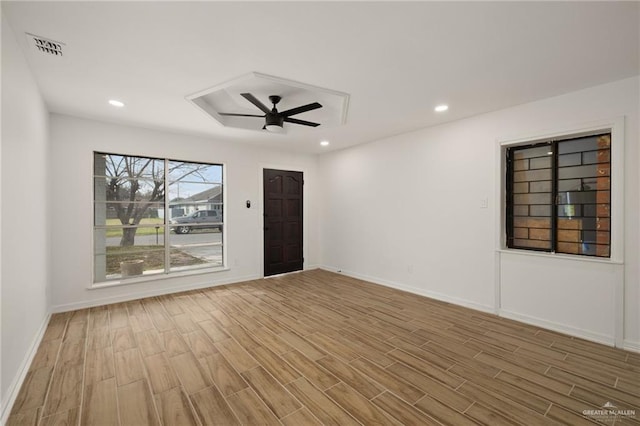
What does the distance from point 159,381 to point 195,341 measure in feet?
2.13

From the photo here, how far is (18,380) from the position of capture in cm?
210

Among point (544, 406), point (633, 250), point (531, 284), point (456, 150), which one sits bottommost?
point (544, 406)

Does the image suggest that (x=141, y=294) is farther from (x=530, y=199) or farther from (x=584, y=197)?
(x=584, y=197)

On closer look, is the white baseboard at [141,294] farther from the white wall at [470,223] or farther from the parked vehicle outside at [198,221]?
the white wall at [470,223]

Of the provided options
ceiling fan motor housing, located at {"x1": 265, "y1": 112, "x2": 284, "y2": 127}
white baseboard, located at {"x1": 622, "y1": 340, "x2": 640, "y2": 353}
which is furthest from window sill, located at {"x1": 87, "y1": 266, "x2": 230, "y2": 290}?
white baseboard, located at {"x1": 622, "y1": 340, "x2": 640, "y2": 353}

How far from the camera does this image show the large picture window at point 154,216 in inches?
162

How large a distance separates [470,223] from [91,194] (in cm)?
536

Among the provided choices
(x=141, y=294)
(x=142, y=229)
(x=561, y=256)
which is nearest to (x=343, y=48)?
(x=561, y=256)

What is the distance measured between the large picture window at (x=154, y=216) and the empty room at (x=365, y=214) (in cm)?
4

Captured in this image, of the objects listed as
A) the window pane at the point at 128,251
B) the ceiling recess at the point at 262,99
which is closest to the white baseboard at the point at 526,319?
the ceiling recess at the point at 262,99

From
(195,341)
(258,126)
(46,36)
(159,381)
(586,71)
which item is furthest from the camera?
(258,126)

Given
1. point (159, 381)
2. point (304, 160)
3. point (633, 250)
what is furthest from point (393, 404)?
point (304, 160)

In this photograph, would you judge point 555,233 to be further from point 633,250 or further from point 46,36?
point 46,36

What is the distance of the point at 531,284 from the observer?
10.7 ft
